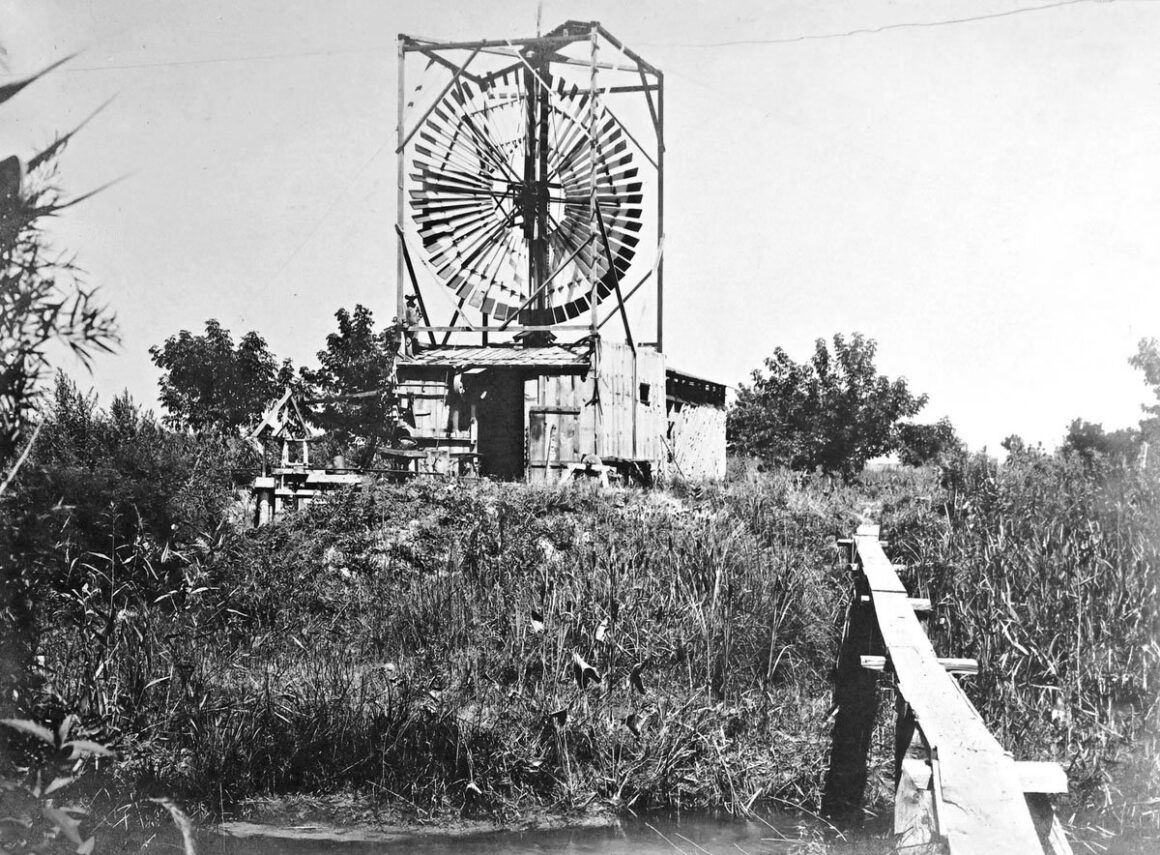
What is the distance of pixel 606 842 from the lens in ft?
19.6

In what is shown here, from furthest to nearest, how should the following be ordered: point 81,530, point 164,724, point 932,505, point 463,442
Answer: point 463,442, point 932,505, point 81,530, point 164,724

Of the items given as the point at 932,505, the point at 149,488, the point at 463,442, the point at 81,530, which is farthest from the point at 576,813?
the point at 463,442

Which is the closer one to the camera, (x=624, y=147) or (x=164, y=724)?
(x=164, y=724)

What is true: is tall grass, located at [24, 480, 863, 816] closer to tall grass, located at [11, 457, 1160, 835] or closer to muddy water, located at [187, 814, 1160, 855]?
tall grass, located at [11, 457, 1160, 835]

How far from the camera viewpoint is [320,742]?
21.6ft

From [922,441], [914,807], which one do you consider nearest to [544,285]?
[914,807]

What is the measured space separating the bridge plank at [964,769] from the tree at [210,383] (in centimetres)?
1750

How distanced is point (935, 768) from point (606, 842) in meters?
3.19

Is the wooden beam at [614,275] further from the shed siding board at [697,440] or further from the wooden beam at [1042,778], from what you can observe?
the wooden beam at [1042,778]

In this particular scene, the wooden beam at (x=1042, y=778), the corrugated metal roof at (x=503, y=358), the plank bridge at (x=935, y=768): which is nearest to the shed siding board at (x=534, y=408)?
the corrugated metal roof at (x=503, y=358)

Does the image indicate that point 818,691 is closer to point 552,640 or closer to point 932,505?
point 552,640

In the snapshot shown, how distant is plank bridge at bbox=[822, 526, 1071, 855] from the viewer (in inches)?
118

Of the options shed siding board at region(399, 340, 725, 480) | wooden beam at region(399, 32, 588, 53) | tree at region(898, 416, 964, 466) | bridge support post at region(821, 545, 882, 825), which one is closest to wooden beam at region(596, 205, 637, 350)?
shed siding board at region(399, 340, 725, 480)

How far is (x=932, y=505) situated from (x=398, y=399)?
32.2 ft
